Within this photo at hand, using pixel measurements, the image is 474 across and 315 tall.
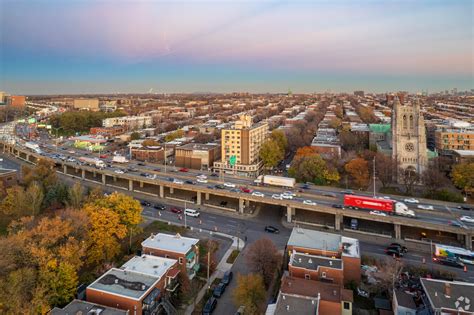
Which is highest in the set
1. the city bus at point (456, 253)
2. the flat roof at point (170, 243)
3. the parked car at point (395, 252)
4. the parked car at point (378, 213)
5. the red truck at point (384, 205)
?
the red truck at point (384, 205)

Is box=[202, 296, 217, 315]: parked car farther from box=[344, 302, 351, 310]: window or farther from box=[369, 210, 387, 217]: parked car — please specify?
box=[369, 210, 387, 217]: parked car

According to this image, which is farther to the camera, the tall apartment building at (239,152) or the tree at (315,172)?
the tall apartment building at (239,152)

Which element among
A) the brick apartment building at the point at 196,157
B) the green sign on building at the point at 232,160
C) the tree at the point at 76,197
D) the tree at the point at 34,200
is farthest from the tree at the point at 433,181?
the tree at the point at 34,200

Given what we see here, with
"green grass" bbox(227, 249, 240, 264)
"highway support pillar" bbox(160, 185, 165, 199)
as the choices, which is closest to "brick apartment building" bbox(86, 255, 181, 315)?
"green grass" bbox(227, 249, 240, 264)

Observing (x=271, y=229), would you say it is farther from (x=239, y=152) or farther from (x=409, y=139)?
(x=409, y=139)

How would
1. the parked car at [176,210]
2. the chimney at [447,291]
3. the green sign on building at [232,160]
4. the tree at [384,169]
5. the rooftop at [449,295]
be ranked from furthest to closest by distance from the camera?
the green sign on building at [232,160]
the tree at [384,169]
the parked car at [176,210]
the chimney at [447,291]
the rooftop at [449,295]

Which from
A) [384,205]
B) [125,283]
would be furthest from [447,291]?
[125,283]

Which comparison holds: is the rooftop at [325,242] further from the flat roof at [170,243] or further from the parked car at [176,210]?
the parked car at [176,210]

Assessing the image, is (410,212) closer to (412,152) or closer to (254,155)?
(412,152)
